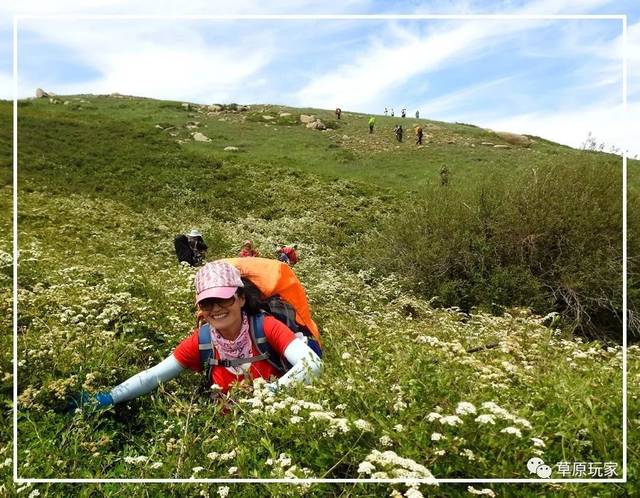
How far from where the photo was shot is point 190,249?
11.4 meters

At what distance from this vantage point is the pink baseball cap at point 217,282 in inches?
148

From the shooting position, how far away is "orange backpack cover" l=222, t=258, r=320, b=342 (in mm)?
4398

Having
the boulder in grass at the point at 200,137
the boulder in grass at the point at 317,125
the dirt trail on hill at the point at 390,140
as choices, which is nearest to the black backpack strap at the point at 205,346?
the boulder in grass at the point at 200,137

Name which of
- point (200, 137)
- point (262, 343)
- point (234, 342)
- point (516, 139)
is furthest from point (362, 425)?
point (516, 139)

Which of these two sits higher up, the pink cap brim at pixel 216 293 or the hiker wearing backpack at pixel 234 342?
the pink cap brim at pixel 216 293

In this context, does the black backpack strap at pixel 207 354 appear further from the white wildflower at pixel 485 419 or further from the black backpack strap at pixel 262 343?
the white wildflower at pixel 485 419

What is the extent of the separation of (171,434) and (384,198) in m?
22.9

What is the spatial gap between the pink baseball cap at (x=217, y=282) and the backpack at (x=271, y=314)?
1.10 ft

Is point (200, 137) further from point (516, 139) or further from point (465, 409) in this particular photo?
point (465, 409)

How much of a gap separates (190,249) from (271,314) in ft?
24.9

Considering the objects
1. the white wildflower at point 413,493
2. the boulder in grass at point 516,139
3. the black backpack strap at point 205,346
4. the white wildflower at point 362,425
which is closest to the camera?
the white wildflower at point 413,493

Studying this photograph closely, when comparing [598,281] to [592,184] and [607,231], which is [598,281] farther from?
[592,184]

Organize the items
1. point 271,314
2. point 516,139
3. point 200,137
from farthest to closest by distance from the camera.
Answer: point 516,139, point 200,137, point 271,314

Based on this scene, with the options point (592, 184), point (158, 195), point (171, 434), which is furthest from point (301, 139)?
point (171, 434)
